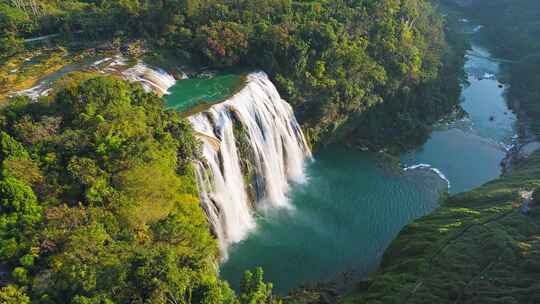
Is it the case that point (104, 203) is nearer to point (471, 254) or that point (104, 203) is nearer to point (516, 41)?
point (471, 254)

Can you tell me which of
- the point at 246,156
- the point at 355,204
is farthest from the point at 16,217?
the point at 355,204

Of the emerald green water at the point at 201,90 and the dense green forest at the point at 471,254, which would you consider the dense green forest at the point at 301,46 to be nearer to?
the emerald green water at the point at 201,90

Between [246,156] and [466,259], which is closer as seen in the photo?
[466,259]

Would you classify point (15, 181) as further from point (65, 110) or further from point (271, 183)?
point (271, 183)

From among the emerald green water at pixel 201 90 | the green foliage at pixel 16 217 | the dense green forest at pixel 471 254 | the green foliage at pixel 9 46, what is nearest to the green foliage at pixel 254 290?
the dense green forest at pixel 471 254

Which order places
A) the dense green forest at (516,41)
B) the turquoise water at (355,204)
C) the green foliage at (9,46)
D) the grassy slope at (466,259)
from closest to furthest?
the grassy slope at (466,259) → the turquoise water at (355,204) → the green foliage at (9,46) → the dense green forest at (516,41)

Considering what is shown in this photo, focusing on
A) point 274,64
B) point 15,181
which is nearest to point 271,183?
point 274,64
